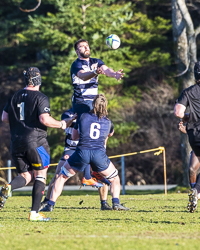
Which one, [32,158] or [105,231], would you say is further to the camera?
[32,158]

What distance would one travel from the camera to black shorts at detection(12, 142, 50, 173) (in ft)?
21.2

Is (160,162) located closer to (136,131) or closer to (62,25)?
(136,131)

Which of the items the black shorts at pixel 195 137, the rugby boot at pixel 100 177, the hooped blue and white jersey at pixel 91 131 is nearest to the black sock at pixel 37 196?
the hooped blue and white jersey at pixel 91 131

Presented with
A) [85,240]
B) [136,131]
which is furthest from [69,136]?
[136,131]

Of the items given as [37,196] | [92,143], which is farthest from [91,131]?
[37,196]

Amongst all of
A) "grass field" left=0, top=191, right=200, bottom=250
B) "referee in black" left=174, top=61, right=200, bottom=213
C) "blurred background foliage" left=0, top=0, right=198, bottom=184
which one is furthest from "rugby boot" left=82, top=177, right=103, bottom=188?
"blurred background foliage" left=0, top=0, right=198, bottom=184

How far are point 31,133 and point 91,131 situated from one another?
1001 millimetres

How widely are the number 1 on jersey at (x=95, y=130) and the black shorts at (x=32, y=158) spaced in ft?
2.56

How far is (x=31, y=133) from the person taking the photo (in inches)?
256

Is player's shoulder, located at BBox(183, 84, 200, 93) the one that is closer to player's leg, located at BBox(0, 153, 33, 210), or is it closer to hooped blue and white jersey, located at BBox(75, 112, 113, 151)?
hooped blue and white jersey, located at BBox(75, 112, 113, 151)

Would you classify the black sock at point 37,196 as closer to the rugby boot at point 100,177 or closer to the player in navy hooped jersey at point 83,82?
the rugby boot at point 100,177

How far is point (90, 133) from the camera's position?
7.08 meters

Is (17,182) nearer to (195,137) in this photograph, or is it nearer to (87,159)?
(87,159)

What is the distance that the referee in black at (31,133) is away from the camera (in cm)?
645
